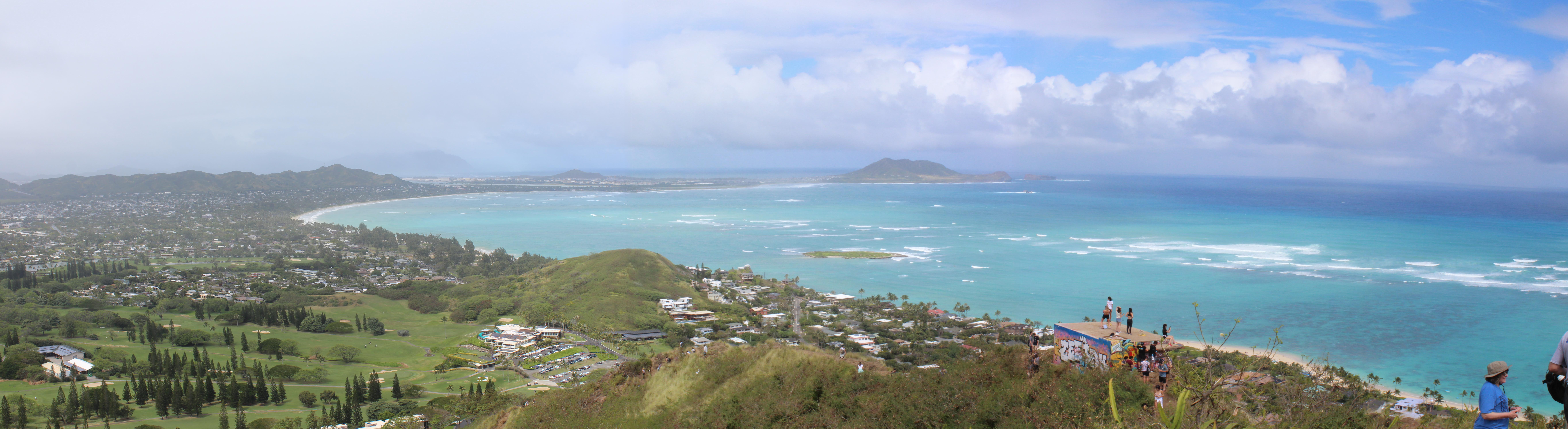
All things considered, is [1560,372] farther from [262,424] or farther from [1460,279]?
[1460,279]

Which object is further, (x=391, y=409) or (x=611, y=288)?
(x=611, y=288)

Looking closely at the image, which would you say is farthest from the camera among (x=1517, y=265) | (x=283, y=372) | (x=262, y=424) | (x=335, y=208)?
(x=335, y=208)

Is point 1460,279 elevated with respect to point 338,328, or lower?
elevated

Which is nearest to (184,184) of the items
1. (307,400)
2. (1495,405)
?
(307,400)

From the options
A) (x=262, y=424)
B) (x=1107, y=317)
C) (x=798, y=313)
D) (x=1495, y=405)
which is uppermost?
(x=1495, y=405)

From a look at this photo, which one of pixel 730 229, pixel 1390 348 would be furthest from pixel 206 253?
pixel 1390 348

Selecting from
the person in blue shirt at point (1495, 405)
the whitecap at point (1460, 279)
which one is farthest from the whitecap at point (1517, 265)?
the person in blue shirt at point (1495, 405)

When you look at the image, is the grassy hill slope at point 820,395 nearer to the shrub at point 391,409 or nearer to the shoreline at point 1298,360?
the shrub at point 391,409

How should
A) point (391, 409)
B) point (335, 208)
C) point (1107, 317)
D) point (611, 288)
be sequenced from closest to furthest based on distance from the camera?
point (1107, 317) < point (391, 409) < point (611, 288) < point (335, 208)
